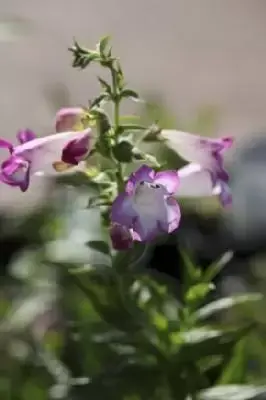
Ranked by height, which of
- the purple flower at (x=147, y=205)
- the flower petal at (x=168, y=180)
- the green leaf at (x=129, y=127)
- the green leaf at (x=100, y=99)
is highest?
the green leaf at (x=100, y=99)

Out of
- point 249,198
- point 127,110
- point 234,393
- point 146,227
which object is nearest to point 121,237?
point 146,227

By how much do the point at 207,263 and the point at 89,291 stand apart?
0.33m

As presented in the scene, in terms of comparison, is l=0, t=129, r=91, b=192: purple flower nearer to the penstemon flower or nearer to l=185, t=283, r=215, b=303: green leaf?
the penstemon flower

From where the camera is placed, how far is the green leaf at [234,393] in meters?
0.58

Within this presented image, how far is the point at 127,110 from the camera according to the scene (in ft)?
4.21

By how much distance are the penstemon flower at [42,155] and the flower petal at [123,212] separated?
44 millimetres

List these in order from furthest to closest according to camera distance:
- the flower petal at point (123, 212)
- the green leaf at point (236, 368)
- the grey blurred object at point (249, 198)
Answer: the grey blurred object at point (249, 198), the green leaf at point (236, 368), the flower petal at point (123, 212)

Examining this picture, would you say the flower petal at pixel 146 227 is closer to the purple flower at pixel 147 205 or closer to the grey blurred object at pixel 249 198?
the purple flower at pixel 147 205

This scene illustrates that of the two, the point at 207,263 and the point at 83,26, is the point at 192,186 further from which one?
the point at 83,26

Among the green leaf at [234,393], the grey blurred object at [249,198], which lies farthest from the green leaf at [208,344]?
the grey blurred object at [249,198]

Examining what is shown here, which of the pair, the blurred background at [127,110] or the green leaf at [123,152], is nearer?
the green leaf at [123,152]

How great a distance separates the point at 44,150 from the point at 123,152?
0.06 m

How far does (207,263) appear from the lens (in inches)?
36.0

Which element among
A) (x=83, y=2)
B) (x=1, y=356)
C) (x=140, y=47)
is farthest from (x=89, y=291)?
(x=83, y=2)
